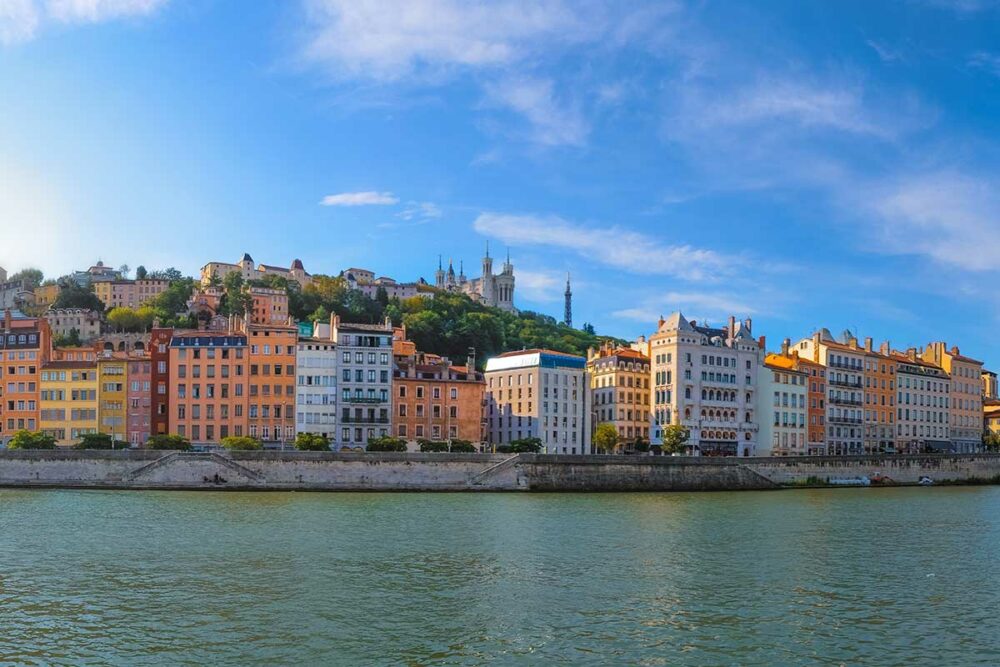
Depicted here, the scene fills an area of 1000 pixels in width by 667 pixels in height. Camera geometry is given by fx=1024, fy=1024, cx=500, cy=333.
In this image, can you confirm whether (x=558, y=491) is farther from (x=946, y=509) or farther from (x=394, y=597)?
(x=394, y=597)

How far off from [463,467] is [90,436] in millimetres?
29420

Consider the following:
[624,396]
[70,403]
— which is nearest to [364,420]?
[70,403]

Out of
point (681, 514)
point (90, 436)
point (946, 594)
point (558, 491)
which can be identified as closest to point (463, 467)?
point (558, 491)

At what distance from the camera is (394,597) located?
97.7 ft

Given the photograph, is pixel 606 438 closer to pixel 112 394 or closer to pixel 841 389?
pixel 841 389

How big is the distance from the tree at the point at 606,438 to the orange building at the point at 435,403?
11.5 meters

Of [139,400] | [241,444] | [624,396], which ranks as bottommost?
[241,444]

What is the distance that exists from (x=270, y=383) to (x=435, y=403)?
49.8ft

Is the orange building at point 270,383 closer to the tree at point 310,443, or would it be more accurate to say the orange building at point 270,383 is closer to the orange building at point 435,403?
the tree at point 310,443

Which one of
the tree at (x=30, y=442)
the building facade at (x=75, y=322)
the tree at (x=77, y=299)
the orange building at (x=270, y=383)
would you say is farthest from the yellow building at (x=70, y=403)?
the tree at (x=77, y=299)

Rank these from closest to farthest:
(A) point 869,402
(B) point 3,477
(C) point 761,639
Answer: (C) point 761,639 → (B) point 3,477 → (A) point 869,402

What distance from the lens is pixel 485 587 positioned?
1248 inches

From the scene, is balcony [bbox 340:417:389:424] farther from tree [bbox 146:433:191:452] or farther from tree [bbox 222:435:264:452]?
tree [bbox 146:433:191:452]

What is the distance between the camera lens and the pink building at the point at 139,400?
8812 cm
